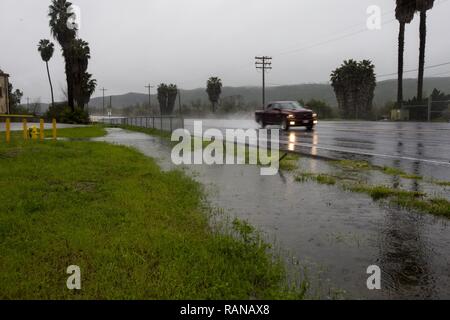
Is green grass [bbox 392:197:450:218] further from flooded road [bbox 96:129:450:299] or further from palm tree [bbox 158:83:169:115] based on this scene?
palm tree [bbox 158:83:169:115]

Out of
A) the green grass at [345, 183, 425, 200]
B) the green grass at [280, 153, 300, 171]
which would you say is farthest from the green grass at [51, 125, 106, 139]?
the green grass at [345, 183, 425, 200]

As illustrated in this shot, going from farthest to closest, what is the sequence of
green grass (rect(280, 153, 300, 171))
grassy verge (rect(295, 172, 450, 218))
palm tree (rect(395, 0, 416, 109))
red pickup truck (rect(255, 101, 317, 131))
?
palm tree (rect(395, 0, 416, 109)) < red pickup truck (rect(255, 101, 317, 131)) < green grass (rect(280, 153, 300, 171)) < grassy verge (rect(295, 172, 450, 218))

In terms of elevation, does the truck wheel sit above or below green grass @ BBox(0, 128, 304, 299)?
above

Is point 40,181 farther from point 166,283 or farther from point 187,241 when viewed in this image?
point 166,283

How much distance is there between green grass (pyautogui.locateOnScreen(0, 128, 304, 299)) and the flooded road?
41 centimetres

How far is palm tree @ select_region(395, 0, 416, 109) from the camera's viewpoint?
40.1 metres

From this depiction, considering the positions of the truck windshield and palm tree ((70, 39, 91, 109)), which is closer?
the truck windshield

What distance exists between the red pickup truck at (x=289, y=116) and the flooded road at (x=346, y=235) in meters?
16.4

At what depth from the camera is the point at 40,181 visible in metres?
7.71

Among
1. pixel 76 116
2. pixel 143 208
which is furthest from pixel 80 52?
pixel 143 208

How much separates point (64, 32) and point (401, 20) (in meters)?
39.1

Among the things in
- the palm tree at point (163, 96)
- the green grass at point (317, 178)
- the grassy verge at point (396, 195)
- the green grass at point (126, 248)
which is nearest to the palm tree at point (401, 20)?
the green grass at point (317, 178)

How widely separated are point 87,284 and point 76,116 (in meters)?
50.0

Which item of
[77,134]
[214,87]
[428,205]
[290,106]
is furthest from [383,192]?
[214,87]
